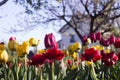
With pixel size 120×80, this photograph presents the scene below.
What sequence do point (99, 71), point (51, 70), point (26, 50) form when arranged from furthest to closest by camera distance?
point (99, 71), point (26, 50), point (51, 70)

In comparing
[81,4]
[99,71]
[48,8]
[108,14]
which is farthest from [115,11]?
[99,71]

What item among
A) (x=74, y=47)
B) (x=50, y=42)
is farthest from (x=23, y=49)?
(x=74, y=47)

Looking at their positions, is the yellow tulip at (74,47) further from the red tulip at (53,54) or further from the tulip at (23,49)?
the red tulip at (53,54)

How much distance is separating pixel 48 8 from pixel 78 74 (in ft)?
97.0

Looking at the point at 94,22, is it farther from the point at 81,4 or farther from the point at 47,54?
the point at 47,54

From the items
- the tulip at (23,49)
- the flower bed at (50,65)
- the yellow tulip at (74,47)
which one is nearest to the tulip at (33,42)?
the flower bed at (50,65)

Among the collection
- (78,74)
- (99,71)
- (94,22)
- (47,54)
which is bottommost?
(94,22)

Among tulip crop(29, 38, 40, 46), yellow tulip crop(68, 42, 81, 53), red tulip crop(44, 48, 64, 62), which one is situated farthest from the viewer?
yellow tulip crop(68, 42, 81, 53)

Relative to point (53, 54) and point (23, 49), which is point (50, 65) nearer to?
point (53, 54)

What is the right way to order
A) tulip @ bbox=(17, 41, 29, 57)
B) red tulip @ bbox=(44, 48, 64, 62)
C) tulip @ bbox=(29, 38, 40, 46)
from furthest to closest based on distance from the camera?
tulip @ bbox=(29, 38, 40, 46)
tulip @ bbox=(17, 41, 29, 57)
red tulip @ bbox=(44, 48, 64, 62)

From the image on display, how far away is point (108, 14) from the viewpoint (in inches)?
1266

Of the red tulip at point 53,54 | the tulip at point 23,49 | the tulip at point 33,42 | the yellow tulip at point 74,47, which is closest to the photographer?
the red tulip at point 53,54

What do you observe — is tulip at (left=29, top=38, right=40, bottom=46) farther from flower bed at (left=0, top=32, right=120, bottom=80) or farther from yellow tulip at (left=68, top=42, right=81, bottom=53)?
yellow tulip at (left=68, top=42, right=81, bottom=53)

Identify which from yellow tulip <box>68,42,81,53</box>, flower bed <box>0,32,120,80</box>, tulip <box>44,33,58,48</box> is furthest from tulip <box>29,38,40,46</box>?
tulip <box>44,33,58,48</box>
